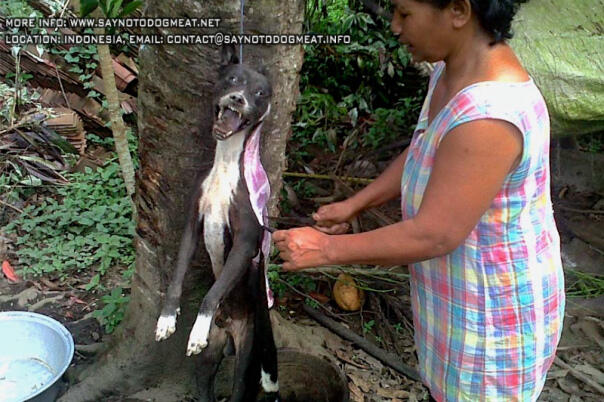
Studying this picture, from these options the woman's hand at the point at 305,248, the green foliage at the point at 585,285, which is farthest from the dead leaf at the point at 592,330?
the woman's hand at the point at 305,248

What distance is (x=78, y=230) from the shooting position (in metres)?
3.51

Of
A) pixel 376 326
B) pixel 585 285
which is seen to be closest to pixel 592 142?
pixel 585 285

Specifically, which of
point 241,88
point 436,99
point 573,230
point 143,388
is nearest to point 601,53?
point 573,230

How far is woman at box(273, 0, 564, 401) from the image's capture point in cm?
134

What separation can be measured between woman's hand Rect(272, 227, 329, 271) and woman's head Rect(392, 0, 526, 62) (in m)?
0.51

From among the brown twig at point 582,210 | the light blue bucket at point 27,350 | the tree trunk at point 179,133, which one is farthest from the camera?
the brown twig at point 582,210

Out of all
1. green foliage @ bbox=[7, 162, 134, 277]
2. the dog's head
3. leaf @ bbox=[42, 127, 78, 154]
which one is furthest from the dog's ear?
leaf @ bbox=[42, 127, 78, 154]

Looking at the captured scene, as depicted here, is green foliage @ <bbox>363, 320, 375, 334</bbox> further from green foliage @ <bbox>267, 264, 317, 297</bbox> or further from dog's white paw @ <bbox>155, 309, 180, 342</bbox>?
dog's white paw @ <bbox>155, 309, 180, 342</bbox>

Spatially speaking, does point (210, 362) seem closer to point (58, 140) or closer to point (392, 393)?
point (392, 393)

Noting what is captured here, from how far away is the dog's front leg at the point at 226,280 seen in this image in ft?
5.25

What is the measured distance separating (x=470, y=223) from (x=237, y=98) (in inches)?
26.1

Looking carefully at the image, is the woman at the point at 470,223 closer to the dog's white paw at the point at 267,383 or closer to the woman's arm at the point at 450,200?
the woman's arm at the point at 450,200

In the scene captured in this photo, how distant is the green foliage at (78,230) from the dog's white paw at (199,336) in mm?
1875

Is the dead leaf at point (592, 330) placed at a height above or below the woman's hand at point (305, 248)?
below
